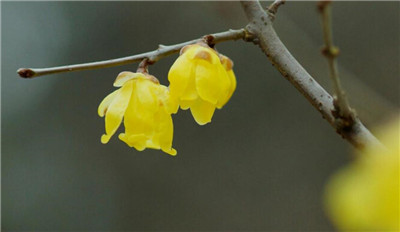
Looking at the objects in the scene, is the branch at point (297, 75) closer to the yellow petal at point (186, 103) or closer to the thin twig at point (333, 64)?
the thin twig at point (333, 64)

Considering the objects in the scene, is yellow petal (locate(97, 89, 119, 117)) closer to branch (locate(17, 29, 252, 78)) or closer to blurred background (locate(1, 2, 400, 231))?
branch (locate(17, 29, 252, 78))

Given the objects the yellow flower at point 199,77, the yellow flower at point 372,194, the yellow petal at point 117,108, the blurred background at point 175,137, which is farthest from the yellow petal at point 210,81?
the blurred background at point 175,137

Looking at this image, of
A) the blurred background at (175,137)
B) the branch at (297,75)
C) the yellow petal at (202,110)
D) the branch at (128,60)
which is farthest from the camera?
the blurred background at (175,137)

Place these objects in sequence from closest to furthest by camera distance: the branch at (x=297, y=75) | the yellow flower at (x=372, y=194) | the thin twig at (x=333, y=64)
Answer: the yellow flower at (x=372, y=194), the thin twig at (x=333, y=64), the branch at (x=297, y=75)

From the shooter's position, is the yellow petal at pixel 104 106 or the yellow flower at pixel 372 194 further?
the yellow petal at pixel 104 106

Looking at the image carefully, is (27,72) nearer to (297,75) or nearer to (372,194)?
(297,75)

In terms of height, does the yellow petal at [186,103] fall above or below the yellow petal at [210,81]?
below

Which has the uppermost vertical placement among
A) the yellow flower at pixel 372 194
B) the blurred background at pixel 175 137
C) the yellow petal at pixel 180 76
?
the blurred background at pixel 175 137
